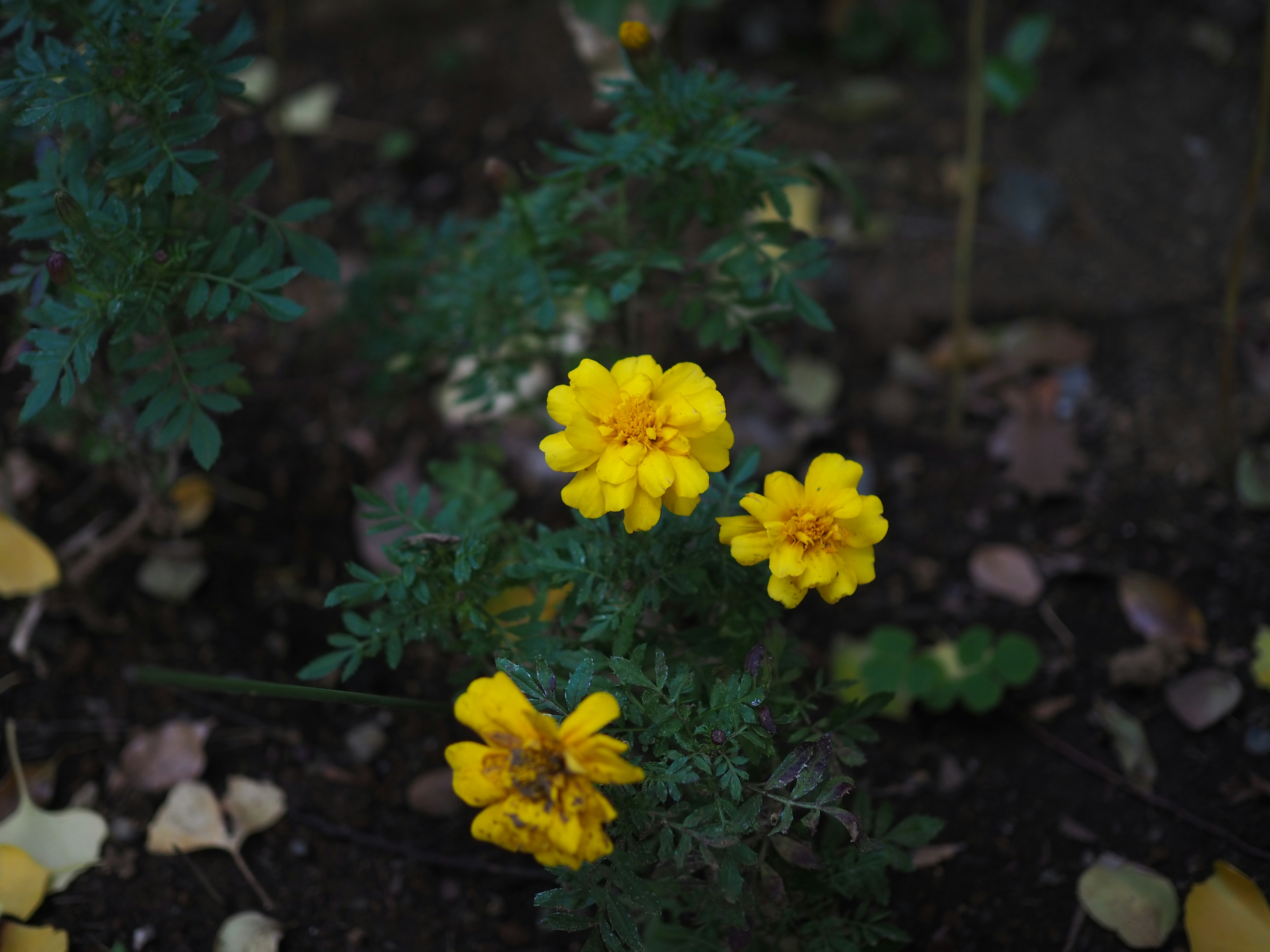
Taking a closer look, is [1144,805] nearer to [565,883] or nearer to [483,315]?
[565,883]

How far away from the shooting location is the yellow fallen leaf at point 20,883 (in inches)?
59.3

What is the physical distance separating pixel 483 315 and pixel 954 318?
3.77 ft

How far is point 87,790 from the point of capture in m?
1.69

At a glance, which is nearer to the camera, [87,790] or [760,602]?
[760,602]

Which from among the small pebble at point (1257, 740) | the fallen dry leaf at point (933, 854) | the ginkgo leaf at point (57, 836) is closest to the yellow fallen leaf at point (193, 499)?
the ginkgo leaf at point (57, 836)

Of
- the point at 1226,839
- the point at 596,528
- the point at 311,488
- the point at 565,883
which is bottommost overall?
the point at 1226,839

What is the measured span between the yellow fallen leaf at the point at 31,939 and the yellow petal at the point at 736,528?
1172 millimetres

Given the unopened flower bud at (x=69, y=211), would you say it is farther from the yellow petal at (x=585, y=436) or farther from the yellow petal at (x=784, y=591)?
the yellow petal at (x=784, y=591)

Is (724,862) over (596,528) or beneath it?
beneath

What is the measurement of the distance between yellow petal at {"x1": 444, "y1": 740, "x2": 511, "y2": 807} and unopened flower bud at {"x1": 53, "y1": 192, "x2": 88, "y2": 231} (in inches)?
34.1

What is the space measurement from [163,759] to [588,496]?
104 centimetres

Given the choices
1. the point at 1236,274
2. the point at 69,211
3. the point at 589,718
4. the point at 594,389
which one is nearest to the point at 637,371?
the point at 594,389

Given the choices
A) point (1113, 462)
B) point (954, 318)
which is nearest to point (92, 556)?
point (954, 318)

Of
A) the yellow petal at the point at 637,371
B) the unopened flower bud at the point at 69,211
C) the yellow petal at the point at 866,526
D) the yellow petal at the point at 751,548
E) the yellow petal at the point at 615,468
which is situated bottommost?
the yellow petal at the point at 866,526
